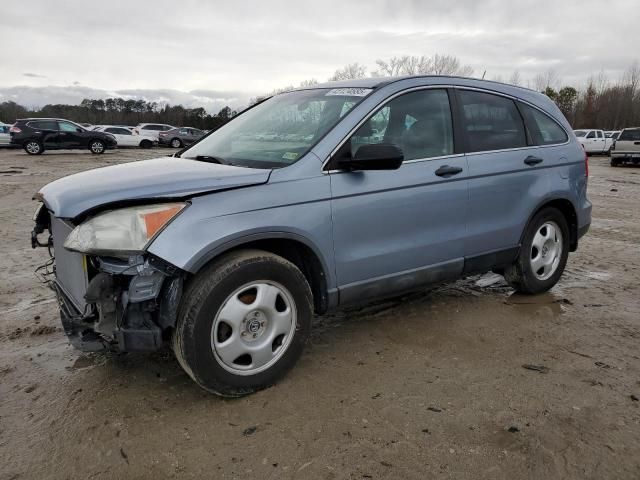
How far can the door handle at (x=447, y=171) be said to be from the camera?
12.0 ft

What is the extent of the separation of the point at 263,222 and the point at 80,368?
160cm

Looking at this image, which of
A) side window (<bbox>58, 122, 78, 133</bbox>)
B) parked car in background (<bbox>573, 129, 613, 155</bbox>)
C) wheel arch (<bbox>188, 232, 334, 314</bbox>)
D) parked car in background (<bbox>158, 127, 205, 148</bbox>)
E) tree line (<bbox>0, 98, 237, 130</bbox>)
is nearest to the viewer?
wheel arch (<bbox>188, 232, 334, 314</bbox>)

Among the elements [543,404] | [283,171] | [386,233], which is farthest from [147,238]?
[543,404]

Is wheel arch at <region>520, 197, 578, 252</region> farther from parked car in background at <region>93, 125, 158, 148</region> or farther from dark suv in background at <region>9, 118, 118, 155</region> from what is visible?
parked car in background at <region>93, 125, 158, 148</region>

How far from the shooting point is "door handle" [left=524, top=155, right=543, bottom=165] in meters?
4.29

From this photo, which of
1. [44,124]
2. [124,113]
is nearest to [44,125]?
[44,124]

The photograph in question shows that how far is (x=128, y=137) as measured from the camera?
30828 millimetres

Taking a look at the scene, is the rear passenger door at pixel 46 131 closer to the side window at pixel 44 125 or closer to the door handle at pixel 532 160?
the side window at pixel 44 125

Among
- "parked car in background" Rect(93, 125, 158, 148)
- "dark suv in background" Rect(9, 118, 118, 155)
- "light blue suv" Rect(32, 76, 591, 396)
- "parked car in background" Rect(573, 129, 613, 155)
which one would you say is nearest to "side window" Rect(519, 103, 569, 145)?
"light blue suv" Rect(32, 76, 591, 396)

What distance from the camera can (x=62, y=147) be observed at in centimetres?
2386

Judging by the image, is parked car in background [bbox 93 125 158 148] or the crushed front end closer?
the crushed front end

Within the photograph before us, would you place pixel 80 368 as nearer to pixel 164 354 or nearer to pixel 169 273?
pixel 164 354

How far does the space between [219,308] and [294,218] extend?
674 millimetres

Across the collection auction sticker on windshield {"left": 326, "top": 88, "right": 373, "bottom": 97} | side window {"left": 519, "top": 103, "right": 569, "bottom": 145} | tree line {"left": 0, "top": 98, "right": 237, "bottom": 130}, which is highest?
tree line {"left": 0, "top": 98, "right": 237, "bottom": 130}
